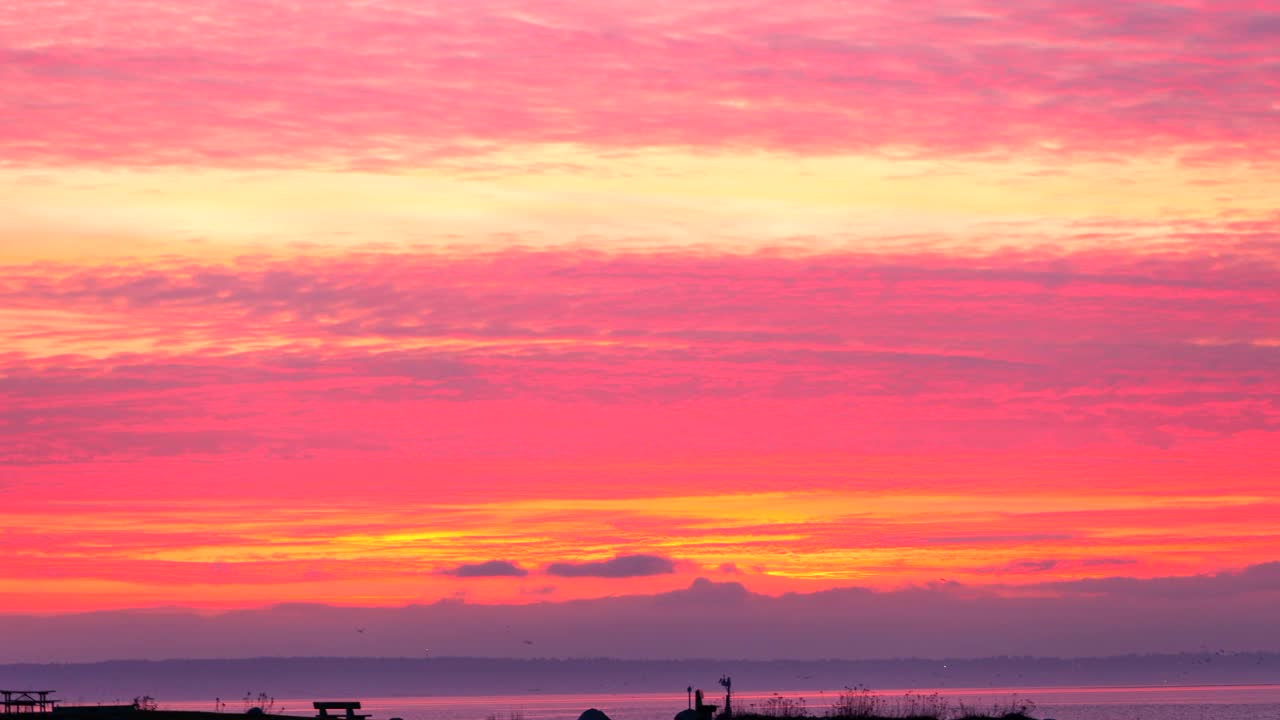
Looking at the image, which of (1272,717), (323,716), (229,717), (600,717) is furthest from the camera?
(1272,717)

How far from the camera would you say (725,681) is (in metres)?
75.4

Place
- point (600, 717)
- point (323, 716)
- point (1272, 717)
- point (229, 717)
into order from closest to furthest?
point (323, 716)
point (229, 717)
point (600, 717)
point (1272, 717)

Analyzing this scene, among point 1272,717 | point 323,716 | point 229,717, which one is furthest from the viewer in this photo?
point 1272,717

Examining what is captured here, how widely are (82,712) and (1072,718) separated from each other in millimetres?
146234

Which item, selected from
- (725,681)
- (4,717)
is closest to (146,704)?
(4,717)

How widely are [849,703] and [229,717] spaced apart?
26639mm

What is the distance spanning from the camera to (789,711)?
247 ft

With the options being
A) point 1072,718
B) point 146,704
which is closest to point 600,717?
point 146,704

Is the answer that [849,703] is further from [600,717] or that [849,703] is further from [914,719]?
[600,717]

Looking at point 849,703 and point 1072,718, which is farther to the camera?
point 1072,718

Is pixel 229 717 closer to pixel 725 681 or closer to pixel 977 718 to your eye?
pixel 725 681

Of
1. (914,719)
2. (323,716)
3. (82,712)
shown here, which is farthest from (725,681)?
(82,712)

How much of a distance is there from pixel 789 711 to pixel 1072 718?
13345cm

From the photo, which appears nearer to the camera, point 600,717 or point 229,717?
point 229,717
